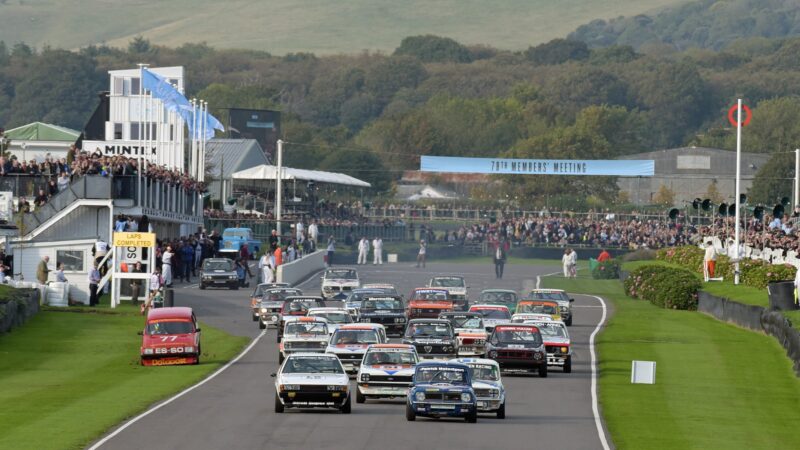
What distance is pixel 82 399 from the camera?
3656 centimetres

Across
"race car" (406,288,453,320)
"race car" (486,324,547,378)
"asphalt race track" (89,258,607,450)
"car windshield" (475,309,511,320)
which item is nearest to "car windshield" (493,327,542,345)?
"race car" (486,324,547,378)

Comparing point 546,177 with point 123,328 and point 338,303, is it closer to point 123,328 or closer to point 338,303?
point 338,303

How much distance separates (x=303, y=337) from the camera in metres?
43.8

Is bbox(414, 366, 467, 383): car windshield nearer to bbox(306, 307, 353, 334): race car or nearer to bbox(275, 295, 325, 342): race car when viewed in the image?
bbox(306, 307, 353, 334): race car

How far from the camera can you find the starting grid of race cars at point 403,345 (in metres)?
33.3

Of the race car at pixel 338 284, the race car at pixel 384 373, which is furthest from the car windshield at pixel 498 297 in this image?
the race car at pixel 384 373

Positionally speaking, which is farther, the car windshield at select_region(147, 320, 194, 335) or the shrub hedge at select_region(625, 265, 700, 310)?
the shrub hedge at select_region(625, 265, 700, 310)

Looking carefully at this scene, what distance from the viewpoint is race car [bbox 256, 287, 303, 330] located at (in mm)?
54938

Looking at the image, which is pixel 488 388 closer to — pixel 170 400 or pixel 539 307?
pixel 170 400

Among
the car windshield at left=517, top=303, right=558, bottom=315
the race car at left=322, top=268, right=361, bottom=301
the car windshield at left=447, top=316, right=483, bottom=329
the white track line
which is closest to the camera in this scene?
the white track line

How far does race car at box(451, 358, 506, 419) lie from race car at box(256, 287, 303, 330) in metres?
20.4

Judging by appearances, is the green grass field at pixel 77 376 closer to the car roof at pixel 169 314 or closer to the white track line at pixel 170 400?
the white track line at pixel 170 400

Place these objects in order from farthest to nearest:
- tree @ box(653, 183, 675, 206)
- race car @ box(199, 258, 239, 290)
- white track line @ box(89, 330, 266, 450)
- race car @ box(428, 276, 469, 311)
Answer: tree @ box(653, 183, 675, 206), race car @ box(199, 258, 239, 290), race car @ box(428, 276, 469, 311), white track line @ box(89, 330, 266, 450)

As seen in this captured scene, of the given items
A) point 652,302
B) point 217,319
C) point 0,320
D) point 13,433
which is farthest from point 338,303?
point 13,433
